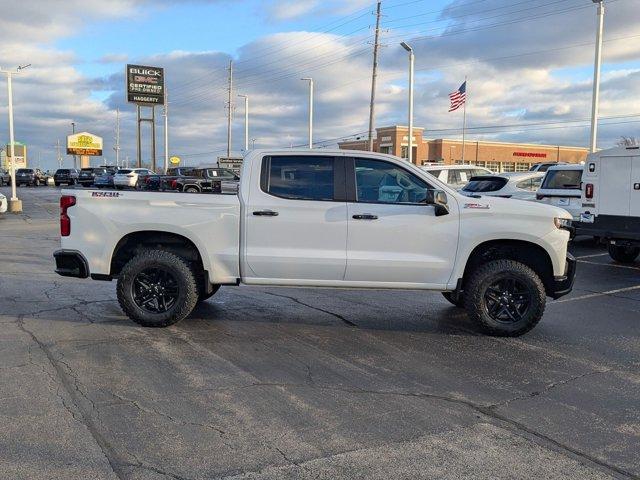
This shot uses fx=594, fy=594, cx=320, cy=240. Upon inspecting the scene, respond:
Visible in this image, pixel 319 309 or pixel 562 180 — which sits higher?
pixel 562 180

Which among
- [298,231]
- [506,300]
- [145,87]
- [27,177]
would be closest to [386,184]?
[298,231]

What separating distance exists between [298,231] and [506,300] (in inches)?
95.1

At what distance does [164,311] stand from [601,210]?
871cm

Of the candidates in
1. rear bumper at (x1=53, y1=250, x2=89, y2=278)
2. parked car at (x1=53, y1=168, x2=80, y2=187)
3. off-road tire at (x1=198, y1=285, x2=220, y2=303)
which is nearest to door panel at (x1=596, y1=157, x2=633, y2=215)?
off-road tire at (x1=198, y1=285, x2=220, y2=303)

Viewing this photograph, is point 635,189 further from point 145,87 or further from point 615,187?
point 145,87

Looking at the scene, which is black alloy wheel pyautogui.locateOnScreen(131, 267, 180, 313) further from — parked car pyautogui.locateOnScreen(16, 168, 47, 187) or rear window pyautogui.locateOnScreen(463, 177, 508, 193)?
parked car pyautogui.locateOnScreen(16, 168, 47, 187)

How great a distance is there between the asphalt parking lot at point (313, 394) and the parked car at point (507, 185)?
7.87 metres

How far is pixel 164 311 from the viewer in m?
6.67

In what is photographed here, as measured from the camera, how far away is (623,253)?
12.4m

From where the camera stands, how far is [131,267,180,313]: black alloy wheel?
261 inches

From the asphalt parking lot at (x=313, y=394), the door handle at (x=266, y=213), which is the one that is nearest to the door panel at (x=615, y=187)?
the asphalt parking lot at (x=313, y=394)

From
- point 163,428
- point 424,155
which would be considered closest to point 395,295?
point 163,428

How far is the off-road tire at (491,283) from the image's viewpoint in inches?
253

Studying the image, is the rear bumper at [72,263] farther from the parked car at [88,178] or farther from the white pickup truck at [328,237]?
the parked car at [88,178]
